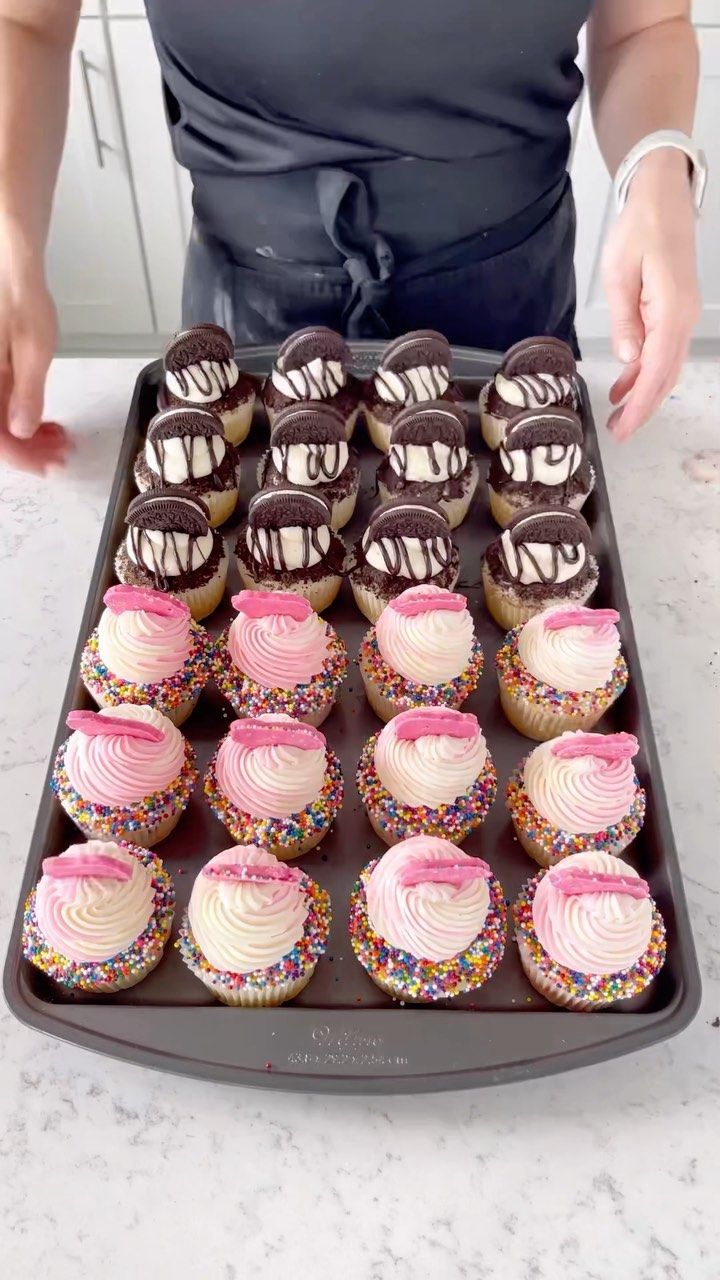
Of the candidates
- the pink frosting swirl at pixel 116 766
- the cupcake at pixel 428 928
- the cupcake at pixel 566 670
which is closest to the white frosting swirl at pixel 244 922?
the cupcake at pixel 428 928

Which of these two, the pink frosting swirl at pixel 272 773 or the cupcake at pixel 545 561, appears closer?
the pink frosting swirl at pixel 272 773

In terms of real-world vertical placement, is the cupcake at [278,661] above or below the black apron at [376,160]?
below

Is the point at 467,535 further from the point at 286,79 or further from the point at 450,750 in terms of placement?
the point at 286,79

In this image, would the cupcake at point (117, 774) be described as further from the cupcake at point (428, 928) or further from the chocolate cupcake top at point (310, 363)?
the chocolate cupcake top at point (310, 363)

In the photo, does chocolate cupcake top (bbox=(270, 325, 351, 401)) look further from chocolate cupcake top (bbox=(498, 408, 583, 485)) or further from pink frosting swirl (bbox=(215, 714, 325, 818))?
pink frosting swirl (bbox=(215, 714, 325, 818))

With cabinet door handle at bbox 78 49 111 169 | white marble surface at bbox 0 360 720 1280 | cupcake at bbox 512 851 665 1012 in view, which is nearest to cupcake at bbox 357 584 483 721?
cupcake at bbox 512 851 665 1012

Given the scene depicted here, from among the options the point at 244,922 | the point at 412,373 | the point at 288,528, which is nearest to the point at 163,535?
the point at 288,528

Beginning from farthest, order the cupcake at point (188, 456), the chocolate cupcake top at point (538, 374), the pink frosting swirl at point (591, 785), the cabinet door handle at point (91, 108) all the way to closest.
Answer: the cabinet door handle at point (91, 108), the chocolate cupcake top at point (538, 374), the cupcake at point (188, 456), the pink frosting swirl at point (591, 785)

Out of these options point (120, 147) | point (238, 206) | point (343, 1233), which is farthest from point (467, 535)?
point (120, 147)
